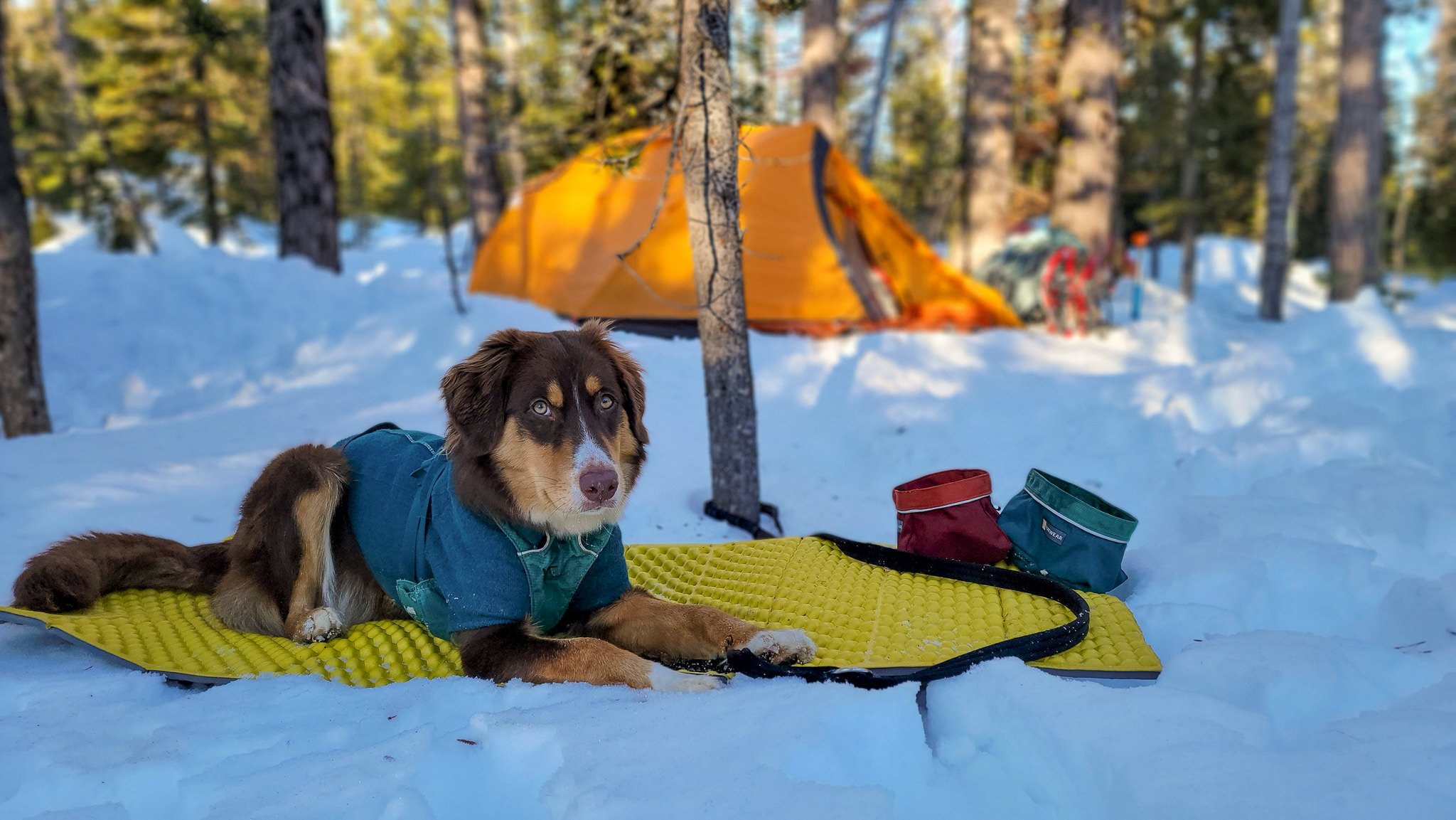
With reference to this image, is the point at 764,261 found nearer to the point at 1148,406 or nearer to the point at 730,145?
the point at 1148,406

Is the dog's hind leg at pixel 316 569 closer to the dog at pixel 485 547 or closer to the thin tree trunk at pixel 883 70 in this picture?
the dog at pixel 485 547

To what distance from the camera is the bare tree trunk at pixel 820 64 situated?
41.8ft

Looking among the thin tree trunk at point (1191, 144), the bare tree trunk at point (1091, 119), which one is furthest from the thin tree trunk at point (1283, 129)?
the thin tree trunk at point (1191, 144)

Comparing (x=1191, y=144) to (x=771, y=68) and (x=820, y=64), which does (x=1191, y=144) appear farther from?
(x=820, y=64)

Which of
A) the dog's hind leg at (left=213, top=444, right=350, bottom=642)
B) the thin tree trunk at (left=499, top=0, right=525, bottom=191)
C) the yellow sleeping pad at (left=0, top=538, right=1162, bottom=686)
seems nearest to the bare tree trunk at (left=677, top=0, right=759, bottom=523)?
the yellow sleeping pad at (left=0, top=538, right=1162, bottom=686)

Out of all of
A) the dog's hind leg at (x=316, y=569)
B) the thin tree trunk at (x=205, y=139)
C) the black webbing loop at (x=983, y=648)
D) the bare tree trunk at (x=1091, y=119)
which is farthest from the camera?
the thin tree trunk at (x=205, y=139)

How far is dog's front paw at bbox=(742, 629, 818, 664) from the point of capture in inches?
114

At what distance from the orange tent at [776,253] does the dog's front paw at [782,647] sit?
20.0 feet

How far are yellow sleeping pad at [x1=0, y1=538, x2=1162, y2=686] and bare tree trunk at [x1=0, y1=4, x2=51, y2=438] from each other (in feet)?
12.2

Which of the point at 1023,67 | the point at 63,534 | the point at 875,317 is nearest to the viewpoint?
the point at 63,534

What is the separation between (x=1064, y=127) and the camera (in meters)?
14.1

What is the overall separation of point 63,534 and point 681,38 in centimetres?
416

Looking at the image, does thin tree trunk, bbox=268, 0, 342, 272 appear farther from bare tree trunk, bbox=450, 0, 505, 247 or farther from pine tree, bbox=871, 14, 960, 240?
pine tree, bbox=871, 14, 960, 240

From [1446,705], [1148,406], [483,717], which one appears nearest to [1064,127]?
[1148,406]
